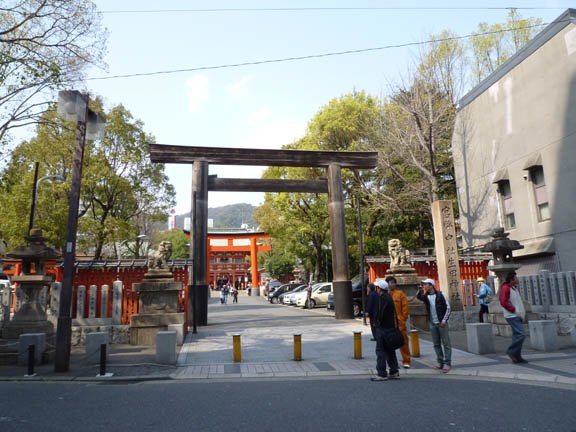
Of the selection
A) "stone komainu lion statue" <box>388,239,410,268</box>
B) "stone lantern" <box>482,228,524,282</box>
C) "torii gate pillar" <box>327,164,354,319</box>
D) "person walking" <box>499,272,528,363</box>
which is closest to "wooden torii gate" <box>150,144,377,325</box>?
"torii gate pillar" <box>327,164,354,319</box>

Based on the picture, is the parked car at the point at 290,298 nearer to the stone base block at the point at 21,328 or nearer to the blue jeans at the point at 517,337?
the stone base block at the point at 21,328

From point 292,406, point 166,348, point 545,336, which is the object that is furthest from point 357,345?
point 545,336

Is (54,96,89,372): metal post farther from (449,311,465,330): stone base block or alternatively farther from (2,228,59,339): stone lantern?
(449,311,465,330): stone base block

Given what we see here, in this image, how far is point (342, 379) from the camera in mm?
7301

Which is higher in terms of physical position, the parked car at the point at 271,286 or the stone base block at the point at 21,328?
the parked car at the point at 271,286

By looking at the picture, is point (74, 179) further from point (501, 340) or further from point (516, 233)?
point (516, 233)

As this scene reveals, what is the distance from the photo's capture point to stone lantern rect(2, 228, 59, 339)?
9.93 metres

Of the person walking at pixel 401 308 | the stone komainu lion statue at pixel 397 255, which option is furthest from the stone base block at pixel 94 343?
the stone komainu lion statue at pixel 397 255

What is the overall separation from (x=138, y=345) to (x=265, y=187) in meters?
8.26

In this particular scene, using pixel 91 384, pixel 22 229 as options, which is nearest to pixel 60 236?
pixel 22 229

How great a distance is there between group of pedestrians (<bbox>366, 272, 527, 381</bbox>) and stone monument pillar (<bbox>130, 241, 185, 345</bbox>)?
6455 mm

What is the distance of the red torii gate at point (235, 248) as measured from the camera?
4748 cm

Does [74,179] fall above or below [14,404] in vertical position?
above

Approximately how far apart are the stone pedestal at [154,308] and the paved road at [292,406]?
14.4ft
